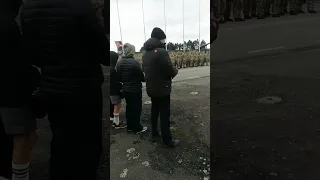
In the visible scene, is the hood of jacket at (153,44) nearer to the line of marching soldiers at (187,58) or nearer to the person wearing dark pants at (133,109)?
the line of marching soldiers at (187,58)

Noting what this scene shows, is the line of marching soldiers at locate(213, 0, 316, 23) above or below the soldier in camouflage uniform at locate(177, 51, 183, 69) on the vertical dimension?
above

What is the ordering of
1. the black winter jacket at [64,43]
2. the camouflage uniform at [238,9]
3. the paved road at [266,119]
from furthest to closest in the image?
the paved road at [266,119] < the camouflage uniform at [238,9] < the black winter jacket at [64,43]

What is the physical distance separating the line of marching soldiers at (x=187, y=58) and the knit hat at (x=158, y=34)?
69 millimetres

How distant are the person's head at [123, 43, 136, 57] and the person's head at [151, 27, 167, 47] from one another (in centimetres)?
9

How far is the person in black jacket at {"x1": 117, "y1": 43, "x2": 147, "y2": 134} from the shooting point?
1.13m

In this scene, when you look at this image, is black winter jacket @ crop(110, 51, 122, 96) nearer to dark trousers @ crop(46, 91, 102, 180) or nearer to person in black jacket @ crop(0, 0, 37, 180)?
dark trousers @ crop(46, 91, 102, 180)

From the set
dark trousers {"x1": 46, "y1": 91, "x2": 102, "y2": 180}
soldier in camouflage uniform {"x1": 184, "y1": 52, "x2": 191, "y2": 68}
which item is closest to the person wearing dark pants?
dark trousers {"x1": 46, "y1": 91, "x2": 102, "y2": 180}

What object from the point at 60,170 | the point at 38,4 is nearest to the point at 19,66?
the point at 38,4

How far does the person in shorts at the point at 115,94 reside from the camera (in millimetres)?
1130

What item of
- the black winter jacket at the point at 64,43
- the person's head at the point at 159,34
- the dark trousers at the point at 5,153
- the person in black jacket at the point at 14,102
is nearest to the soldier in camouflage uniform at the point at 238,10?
the person's head at the point at 159,34

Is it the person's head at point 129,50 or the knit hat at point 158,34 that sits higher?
the knit hat at point 158,34

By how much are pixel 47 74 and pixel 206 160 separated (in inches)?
29.0

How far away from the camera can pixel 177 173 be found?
3.87 feet

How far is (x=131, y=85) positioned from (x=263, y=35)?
0.65 meters
